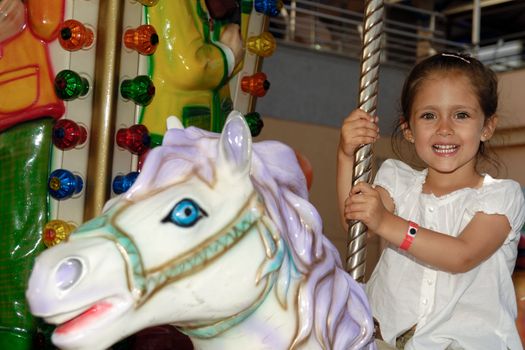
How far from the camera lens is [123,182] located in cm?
153

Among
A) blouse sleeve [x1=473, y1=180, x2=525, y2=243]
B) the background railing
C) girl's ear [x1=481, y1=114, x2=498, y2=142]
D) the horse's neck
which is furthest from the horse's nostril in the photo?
the background railing

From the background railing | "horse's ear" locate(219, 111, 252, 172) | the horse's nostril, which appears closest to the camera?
the horse's nostril

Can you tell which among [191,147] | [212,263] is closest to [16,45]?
[191,147]

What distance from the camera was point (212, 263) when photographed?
0.94 metres

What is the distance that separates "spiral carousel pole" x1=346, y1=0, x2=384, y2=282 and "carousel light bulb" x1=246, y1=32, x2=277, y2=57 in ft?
1.40

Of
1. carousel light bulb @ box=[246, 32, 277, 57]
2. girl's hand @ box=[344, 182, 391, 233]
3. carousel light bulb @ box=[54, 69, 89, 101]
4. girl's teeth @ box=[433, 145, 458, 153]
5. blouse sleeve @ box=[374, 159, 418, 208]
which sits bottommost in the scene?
girl's hand @ box=[344, 182, 391, 233]

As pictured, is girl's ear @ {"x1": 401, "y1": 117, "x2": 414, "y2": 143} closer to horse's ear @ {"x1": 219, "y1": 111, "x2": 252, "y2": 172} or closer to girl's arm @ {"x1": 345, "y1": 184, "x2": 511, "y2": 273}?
girl's arm @ {"x1": 345, "y1": 184, "x2": 511, "y2": 273}

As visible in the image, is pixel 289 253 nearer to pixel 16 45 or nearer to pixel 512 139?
pixel 16 45

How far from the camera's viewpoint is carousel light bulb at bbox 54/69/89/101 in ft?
4.97

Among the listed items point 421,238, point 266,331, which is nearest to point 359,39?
point 421,238

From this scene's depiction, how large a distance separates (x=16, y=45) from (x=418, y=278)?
83 centimetres

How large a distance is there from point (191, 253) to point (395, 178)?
0.76 m

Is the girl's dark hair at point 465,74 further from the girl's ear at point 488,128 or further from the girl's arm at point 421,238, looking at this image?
the girl's arm at point 421,238

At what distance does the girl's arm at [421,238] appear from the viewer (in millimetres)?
1337
